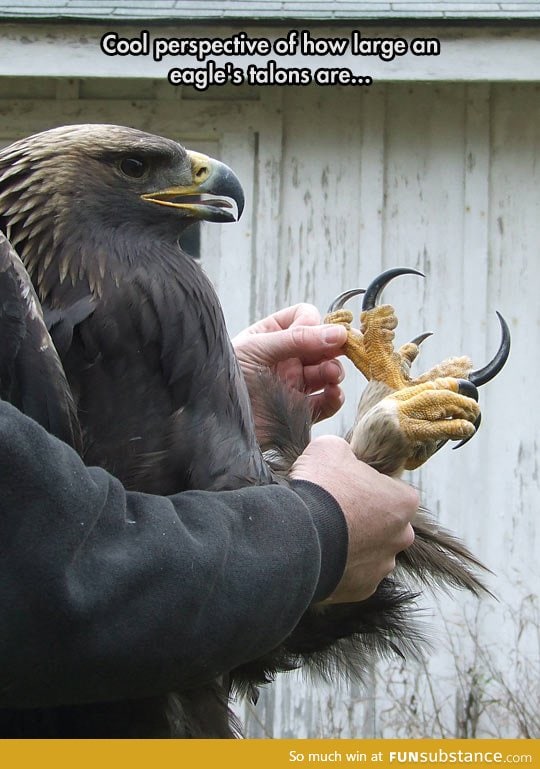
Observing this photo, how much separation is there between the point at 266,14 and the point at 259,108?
0.59m

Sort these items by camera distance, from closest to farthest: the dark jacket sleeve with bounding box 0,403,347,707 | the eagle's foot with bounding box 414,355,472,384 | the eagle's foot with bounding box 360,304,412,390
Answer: the dark jacket sleeve with bounding box 0,403,347,707, the eagle's foot with bounding box 414,355,472,384, the eagle's foot with bounding box 360,304,412,390

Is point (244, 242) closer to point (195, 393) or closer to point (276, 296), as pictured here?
point (276, 296)

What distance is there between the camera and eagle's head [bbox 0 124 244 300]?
231 centimetres

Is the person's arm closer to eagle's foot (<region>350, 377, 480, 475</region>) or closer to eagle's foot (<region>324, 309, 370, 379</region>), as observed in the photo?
eagle's foot (<region>350, 377, 480, 475</region>)

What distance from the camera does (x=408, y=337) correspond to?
5.60 meters

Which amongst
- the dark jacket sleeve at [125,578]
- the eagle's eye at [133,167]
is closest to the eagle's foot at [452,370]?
the eagle's eye at [133,167]

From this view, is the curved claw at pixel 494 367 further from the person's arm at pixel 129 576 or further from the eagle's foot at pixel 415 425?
the person's arm at pixel 129 576

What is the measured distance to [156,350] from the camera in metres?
2.30

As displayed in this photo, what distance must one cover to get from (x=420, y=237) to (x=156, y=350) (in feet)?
11.8

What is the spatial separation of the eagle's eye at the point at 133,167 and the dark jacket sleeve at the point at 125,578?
1.02 metres

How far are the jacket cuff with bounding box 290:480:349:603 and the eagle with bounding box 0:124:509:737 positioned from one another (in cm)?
50

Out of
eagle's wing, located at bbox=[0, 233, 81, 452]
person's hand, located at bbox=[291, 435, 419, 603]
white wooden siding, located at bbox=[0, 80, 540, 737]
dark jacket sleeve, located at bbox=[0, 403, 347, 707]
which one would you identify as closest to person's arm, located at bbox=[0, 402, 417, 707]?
dark jacket sleeve, located at bbox=[0, 403, 347, 707]

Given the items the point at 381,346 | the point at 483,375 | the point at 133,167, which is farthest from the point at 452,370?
the point at 133,167

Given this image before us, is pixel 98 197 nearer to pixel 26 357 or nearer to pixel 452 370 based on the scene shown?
pixel 26 357
